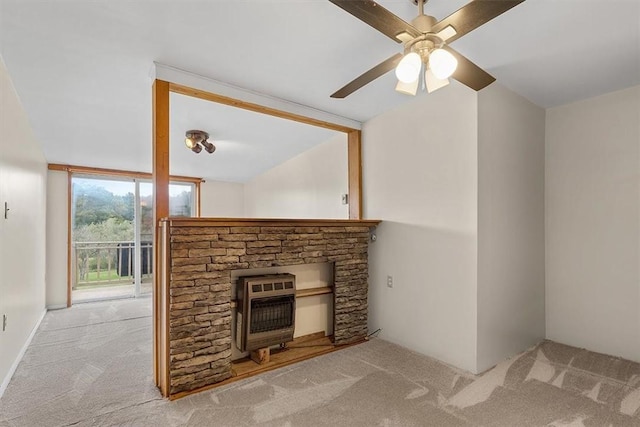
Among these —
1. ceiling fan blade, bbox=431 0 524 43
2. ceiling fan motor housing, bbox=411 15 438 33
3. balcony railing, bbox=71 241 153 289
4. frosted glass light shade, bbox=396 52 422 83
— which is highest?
ceiling fan motor housing, bbox=411 15 438 33

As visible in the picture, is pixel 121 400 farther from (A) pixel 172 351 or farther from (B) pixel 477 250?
(B) pixel 477 250

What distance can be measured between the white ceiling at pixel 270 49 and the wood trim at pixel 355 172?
50cm

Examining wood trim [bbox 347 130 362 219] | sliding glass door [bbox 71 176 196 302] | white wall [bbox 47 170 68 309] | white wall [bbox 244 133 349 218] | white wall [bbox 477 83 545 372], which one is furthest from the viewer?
sliding glass door [bbox 71 176 196 302]

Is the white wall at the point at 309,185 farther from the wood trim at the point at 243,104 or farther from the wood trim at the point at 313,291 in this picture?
the wood trim at the point at 313,291

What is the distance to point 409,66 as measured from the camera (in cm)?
158

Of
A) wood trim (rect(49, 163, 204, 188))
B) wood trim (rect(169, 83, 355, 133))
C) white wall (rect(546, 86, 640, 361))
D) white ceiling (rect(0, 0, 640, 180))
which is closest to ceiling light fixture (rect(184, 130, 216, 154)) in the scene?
white ceiling (rect(0, 0, 640, 180))

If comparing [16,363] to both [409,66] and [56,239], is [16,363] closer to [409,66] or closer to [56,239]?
[56,239]

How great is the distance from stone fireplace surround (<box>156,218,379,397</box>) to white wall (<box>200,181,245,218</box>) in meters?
4.22

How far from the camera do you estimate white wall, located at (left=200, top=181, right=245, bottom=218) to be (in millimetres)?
6660

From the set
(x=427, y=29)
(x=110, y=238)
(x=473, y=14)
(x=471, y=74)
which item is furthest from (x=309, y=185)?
(x=110, y=238)

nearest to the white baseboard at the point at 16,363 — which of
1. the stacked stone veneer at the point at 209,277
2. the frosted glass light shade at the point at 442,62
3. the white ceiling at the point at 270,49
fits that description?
the stacked stone veneer at the point at 209,277

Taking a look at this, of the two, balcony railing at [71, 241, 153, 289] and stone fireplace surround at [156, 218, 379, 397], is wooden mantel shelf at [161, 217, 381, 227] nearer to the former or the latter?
stone fireplace surround at [156, 218, 379, 397]

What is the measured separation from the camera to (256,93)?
2.92m

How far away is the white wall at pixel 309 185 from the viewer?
4324mm
